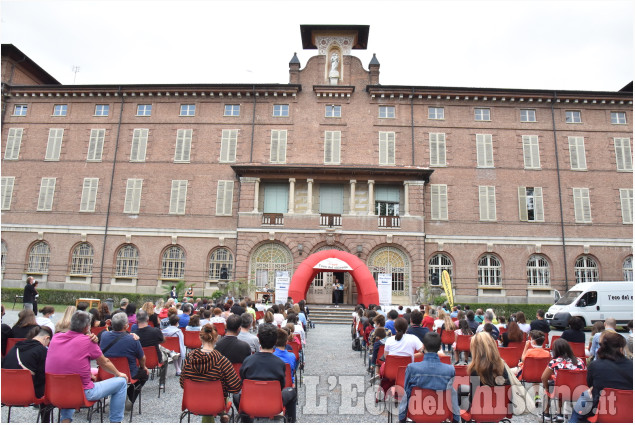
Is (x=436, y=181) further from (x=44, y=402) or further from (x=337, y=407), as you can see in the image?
(x=44, y=402)

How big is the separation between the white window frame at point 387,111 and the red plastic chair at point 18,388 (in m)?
26.5

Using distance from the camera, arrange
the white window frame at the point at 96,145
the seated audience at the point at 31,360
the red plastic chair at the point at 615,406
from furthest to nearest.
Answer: the white window frame at the point at 96,145 < the seated audience at the point at 31,360 < the red plastic chair at the point at 615,406

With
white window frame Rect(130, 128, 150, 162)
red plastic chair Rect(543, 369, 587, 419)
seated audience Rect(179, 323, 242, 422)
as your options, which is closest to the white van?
red plastic chair Rect(543, 369, 587, 419)

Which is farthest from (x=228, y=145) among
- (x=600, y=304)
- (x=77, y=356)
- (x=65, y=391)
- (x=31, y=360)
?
(x=65, y=391)

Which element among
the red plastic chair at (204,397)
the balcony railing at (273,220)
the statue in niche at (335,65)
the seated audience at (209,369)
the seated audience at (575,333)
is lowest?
the red plastic chair at (204,397)

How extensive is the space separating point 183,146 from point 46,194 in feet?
33.2

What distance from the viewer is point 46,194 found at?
28.9 metres

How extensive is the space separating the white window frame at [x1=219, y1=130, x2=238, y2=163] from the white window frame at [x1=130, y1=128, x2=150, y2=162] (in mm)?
5472

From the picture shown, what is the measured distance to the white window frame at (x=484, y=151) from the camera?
28281mm

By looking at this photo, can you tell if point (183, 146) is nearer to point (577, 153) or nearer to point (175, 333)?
point (175, 333)

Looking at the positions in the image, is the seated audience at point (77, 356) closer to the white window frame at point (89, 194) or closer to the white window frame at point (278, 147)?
the white window frame at point (278, 147)

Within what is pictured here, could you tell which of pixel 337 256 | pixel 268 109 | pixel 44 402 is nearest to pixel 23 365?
pixel 44 402

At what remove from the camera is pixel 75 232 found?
28094 mm

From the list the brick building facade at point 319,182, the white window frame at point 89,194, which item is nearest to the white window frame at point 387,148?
the brick building facade at point 319,182
